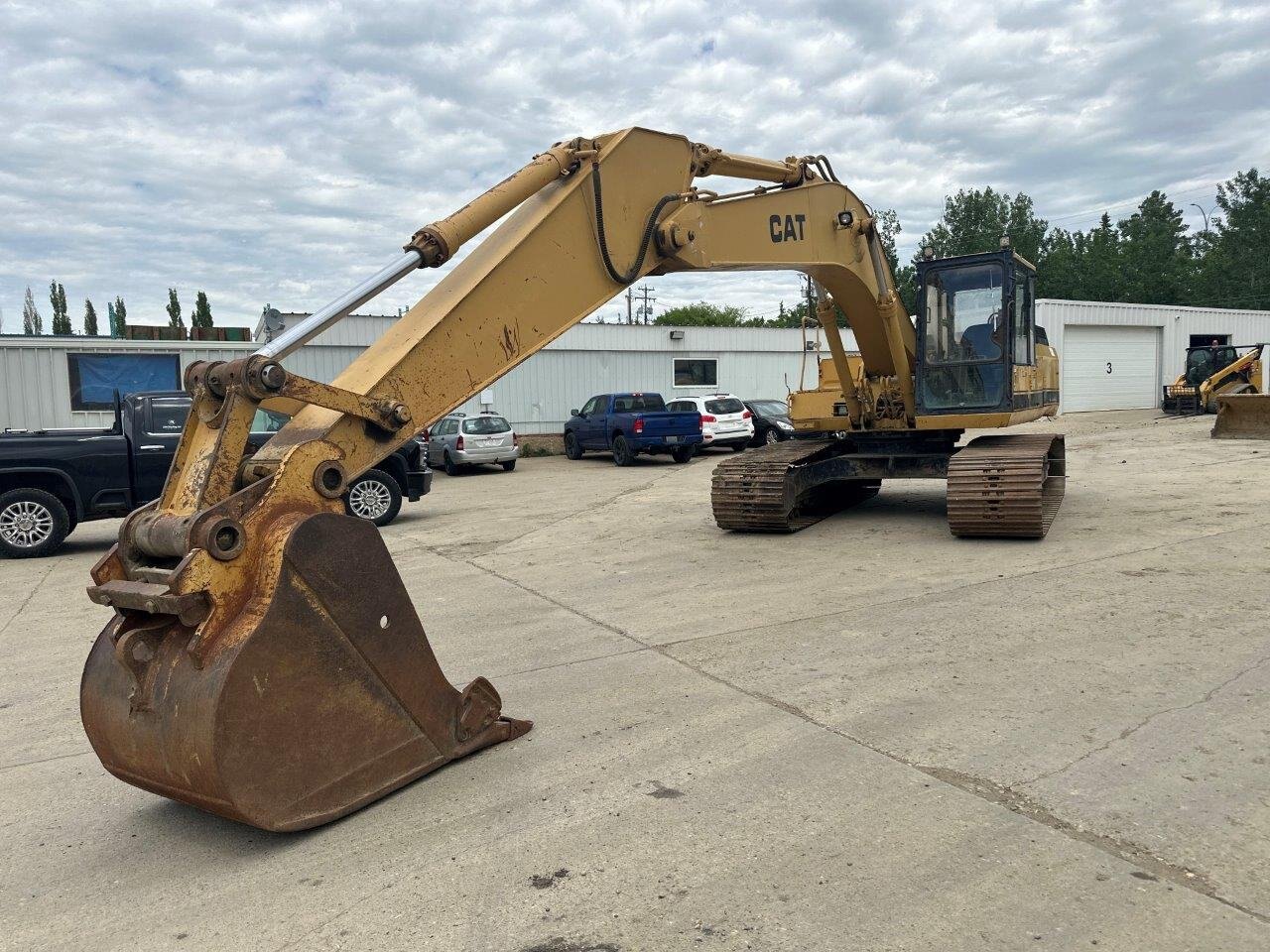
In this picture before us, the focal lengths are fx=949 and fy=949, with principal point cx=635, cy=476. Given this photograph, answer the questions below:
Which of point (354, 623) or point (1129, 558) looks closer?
point (354, 623)

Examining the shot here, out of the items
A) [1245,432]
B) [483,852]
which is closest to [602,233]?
[483,852]

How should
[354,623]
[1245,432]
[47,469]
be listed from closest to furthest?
1. [354,623]
2. [47,469]
3. [1245,432]

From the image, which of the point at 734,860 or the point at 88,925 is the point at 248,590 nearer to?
the point at 88,925

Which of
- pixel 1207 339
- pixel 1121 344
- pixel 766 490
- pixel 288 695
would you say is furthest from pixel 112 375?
pixel 1207 339

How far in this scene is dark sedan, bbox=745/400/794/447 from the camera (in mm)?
24797

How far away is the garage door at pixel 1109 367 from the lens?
111ft

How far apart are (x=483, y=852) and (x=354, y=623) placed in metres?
1.02

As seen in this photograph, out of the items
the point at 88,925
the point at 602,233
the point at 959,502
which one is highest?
the point at 602,233

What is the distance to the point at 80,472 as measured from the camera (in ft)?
38.1

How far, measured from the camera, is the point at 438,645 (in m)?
6.63

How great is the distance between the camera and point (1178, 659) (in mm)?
5414

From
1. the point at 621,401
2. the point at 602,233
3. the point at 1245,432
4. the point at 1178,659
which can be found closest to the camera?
the point at 1178,659

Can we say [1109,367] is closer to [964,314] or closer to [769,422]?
[769,422]

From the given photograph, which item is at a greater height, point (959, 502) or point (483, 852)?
point (959, 502)
